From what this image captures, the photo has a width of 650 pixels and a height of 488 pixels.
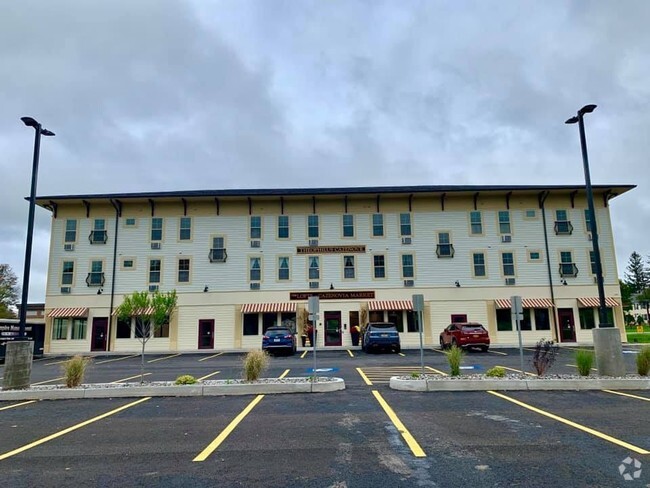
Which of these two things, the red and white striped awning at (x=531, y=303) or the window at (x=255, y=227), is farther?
the window at (x=255, y=227)

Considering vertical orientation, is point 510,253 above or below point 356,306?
above

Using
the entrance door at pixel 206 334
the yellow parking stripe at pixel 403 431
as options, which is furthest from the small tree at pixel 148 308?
the yellow parking stripe at pixel 403 431

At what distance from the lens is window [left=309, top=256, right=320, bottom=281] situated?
31.4m

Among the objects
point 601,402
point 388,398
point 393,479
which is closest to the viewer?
point 393,479

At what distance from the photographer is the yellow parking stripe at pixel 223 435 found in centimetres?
625

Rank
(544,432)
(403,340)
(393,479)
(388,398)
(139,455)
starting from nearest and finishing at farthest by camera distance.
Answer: (393,479)
(139,455)
(544,432)
(388,398)
(403,340)

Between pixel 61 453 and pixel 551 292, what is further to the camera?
pixel 551 292

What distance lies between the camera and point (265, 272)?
3145cm

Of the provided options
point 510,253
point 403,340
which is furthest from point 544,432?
point 510,253

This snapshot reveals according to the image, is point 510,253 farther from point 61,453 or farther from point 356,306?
point 61,453

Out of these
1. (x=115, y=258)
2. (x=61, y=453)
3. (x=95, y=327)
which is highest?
(x=115, y=258)

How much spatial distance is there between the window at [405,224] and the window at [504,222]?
20.3ft

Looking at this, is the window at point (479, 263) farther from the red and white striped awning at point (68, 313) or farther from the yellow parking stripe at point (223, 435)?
the red and white striped awning at point (68, 313)

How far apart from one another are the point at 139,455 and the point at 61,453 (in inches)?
46.5
